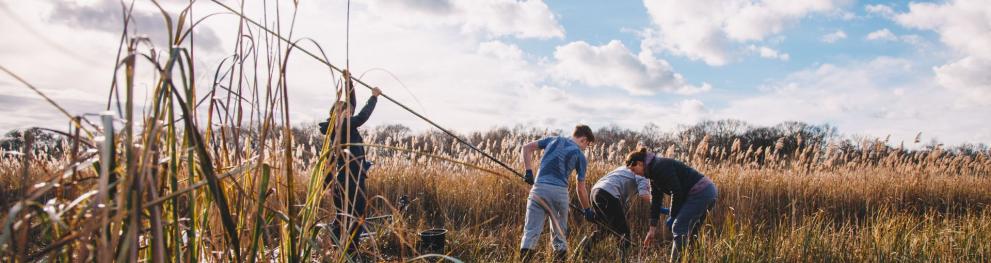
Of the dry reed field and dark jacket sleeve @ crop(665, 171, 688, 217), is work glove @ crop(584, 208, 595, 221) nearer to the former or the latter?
the dry reed field

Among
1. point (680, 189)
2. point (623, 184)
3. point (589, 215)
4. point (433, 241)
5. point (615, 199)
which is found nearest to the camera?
point (433, 241)

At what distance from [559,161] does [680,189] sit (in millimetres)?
1067

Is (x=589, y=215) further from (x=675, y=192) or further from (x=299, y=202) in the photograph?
(x=299, y=202)

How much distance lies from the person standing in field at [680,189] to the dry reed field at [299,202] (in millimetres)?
220

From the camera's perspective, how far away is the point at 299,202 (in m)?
4.28

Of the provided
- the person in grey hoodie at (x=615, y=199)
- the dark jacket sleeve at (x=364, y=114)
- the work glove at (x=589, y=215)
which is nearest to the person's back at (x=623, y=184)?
the person in grey hoodie at (x=615, y=199)

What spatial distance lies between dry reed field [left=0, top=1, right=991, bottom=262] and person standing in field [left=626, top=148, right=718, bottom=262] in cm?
22

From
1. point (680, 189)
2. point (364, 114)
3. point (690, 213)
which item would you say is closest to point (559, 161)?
point (680, 189)

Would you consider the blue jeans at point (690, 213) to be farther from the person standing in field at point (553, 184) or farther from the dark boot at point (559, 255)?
the dark boot at point (559, 255)

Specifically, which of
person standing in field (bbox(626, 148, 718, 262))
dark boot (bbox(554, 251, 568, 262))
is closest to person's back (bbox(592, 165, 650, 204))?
person standing in field (bbox(626, 148, 718, 262))

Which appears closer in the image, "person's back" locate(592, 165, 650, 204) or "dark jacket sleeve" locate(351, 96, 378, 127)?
"dark jacket sleeve" locate(351, 96, 378, 127)

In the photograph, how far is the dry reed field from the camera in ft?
3.01

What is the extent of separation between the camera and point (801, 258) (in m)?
3.42

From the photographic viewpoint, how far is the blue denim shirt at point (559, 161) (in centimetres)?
451
